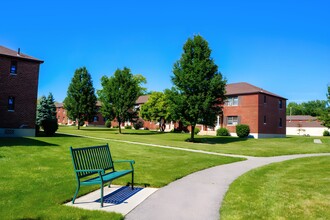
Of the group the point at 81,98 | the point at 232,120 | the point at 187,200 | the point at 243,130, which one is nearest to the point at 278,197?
the point at 187,200

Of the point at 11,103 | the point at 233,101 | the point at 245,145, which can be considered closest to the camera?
the point at 11,103

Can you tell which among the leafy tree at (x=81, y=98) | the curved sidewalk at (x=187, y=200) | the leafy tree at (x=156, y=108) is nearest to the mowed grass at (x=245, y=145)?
the curved sidewalk at (x=187, y=200)

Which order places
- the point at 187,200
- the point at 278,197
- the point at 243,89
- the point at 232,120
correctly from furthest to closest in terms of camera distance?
the point at 243,89 → the point at 232,120 → the point at 278,197 → the point at 187,200

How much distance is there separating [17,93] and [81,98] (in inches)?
1028

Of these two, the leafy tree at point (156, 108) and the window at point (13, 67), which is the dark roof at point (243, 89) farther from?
the window at point (13, 67)

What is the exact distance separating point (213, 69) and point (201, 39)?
3386 millimetres

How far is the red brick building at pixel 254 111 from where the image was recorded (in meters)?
39.2

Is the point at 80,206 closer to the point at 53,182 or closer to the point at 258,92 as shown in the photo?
the point at 53,182

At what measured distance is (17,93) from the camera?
23422 mm

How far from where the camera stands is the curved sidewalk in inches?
217

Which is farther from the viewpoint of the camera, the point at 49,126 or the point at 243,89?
the point at 243,89

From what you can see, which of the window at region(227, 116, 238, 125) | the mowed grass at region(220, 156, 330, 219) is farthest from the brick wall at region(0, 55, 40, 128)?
the window at region(227, 116, 238, 125)

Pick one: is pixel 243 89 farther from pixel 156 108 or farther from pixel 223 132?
pixel 156 108

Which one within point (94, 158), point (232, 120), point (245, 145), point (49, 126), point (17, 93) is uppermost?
point (17, 93)
